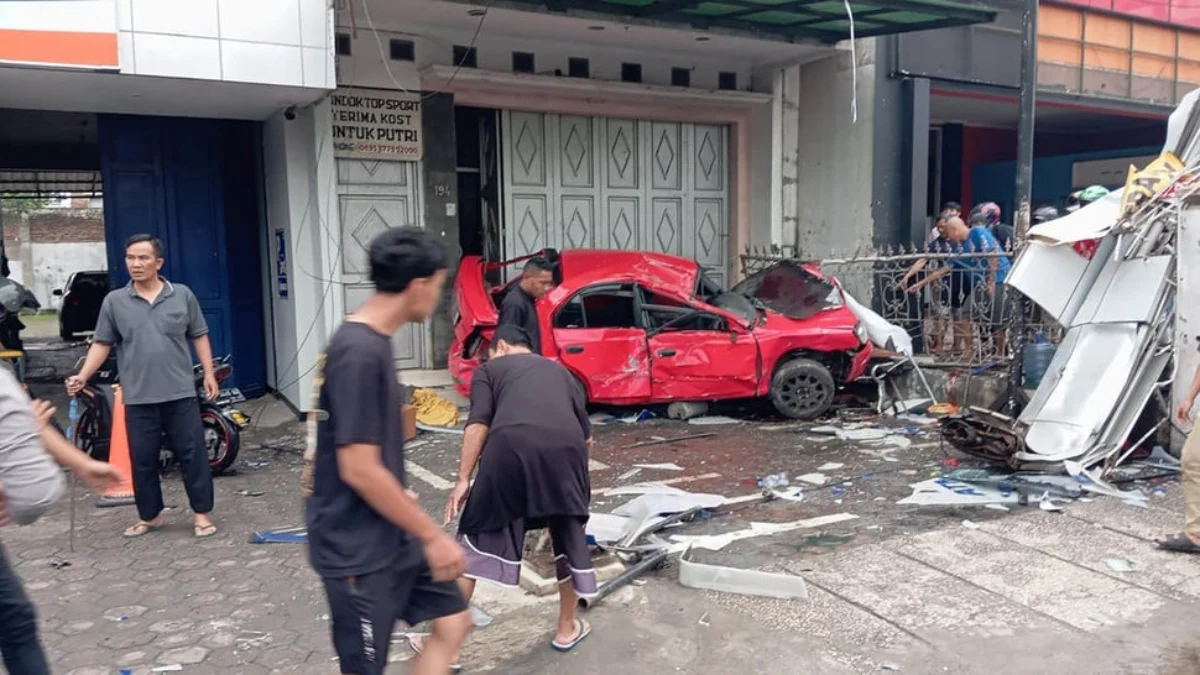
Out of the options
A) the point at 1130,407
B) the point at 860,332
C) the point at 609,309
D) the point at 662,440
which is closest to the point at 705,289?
the point at 609,309

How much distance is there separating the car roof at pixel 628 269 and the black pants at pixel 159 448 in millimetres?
3918

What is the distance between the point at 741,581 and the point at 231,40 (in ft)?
19.5

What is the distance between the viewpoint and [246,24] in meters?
7.50

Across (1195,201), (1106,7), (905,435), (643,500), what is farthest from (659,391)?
(1106,7)

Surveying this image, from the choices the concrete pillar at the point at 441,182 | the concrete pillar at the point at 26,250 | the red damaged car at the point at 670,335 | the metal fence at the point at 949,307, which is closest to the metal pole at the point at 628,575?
the red damaged car at the point at 670,335

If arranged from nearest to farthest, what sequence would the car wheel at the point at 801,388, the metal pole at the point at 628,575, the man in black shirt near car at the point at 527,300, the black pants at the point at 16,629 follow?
the black pants at the point at 16,629, the metal pole at the point at 628,575, the man in black shirt near car at the point at 527,300, the car wheel at the point at 801,388

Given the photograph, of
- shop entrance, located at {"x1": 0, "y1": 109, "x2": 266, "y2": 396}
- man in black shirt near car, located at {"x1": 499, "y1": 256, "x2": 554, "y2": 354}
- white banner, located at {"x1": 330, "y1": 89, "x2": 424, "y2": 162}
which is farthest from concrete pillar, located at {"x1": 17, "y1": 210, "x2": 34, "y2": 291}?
man in black shirt near car, located at {"x1": 499, "y1": 256, "x2": 554, "y2": 354}

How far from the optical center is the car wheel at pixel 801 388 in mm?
9070

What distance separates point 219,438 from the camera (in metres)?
7.25

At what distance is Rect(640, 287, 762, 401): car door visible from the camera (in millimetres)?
8766

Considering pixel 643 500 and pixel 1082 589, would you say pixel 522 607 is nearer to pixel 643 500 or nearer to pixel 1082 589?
pixel 643 500

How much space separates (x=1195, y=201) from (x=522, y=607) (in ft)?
19.4

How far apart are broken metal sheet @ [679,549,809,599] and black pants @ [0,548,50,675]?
2.85m

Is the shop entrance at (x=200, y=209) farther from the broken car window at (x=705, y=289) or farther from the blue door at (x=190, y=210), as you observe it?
the broken car window at (x=705, y=289)
